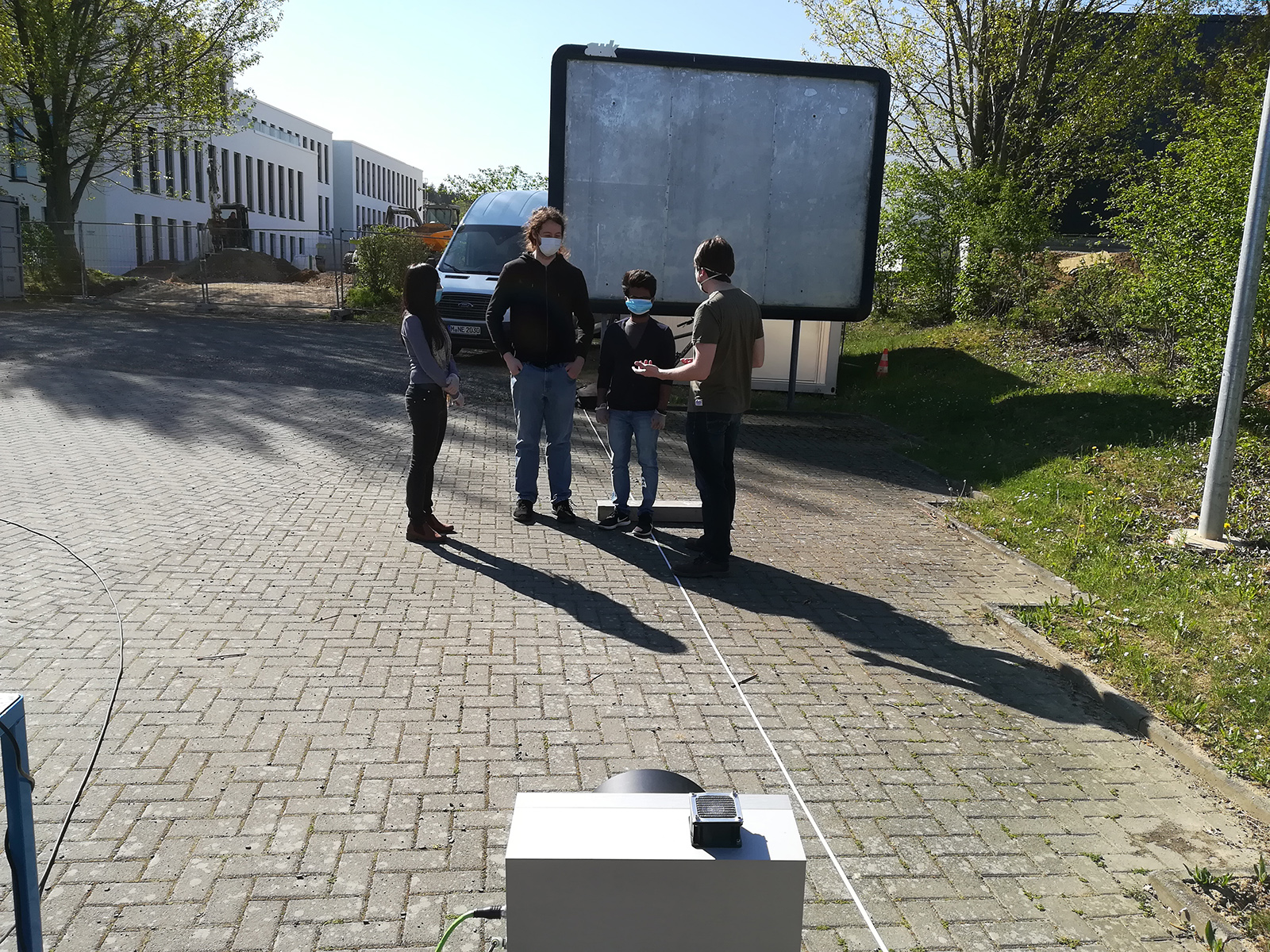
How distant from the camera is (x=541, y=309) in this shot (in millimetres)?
7527

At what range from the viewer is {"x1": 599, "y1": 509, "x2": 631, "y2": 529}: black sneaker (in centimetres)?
804

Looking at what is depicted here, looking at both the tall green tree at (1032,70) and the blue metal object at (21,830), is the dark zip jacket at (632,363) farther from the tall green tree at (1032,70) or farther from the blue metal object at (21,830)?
the tall green tree at (1032,70)

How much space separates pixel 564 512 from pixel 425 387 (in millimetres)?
1530

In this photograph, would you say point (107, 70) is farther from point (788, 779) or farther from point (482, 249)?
point (788, 779)

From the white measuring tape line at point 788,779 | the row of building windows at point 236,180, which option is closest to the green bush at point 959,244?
the white measuring tape line at point 788,779

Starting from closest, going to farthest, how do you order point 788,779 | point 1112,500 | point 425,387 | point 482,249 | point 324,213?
point 788,779, point 425,387, point 1112,500, point 482,249, point 324,213

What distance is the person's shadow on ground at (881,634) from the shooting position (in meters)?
5.16

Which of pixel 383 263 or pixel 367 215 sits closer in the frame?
pixel 383 263

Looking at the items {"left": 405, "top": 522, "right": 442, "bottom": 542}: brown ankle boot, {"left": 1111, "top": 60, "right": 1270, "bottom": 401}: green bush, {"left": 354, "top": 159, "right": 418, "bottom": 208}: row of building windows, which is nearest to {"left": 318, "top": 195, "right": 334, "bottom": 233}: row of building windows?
{"left": 354, "top": 159, "right": 418, "bottom": 208}: row of building windows

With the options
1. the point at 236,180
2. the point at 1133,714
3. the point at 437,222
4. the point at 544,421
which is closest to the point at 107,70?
the point at 437,222

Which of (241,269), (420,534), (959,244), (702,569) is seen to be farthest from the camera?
(241,269)

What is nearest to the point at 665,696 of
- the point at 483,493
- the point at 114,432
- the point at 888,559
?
the point at 888,559

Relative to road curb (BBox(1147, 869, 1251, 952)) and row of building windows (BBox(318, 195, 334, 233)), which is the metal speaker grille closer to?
road curb (BBox(1147, 869, 1251, 952))

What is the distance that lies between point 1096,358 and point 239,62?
1030 inches
